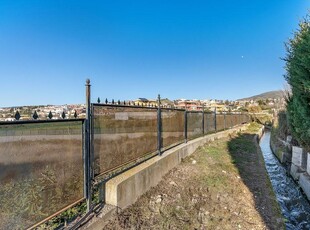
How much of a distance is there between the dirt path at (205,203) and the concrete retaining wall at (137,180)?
0.13 metres

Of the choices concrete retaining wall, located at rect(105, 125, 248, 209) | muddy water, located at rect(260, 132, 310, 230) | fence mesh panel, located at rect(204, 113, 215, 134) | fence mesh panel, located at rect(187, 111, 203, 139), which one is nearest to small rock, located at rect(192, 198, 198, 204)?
concrete retaining wall, located at rect(105, 125, 248, 209)

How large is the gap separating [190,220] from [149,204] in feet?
2.31

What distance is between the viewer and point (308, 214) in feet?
16.3

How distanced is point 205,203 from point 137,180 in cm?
132

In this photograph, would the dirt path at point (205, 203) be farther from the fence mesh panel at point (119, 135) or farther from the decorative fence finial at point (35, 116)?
the decorative fence finial at point (35, 116)

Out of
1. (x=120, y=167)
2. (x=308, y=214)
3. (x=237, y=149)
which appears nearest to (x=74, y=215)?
(x=120, y=167)

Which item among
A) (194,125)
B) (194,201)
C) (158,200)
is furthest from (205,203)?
(194,125)

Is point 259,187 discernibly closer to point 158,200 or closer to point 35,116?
point 158,200

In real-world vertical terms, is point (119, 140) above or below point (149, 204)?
above

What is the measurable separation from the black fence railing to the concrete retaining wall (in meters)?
0.17

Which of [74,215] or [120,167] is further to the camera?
[120,167]

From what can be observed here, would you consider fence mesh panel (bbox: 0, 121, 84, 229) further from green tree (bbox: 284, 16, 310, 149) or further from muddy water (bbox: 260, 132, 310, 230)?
green tree (bbox: 284, 16, 310, 149)

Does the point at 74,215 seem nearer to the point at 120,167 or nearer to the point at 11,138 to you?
the point at 120,167

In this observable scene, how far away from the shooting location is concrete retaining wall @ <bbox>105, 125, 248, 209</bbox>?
3445 mm
